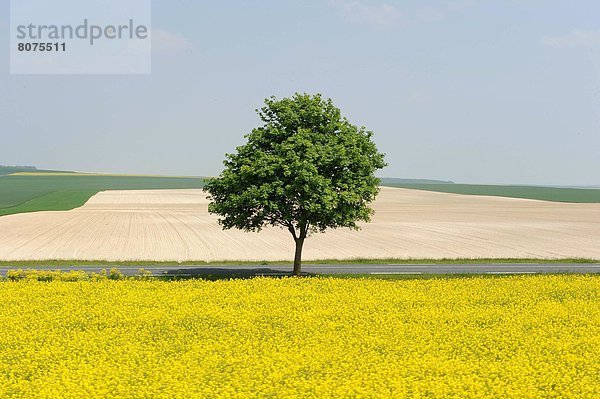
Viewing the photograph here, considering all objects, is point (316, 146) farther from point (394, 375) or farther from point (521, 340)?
point (394, 375)

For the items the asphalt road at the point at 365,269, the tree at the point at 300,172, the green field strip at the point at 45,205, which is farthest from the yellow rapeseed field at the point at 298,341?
the green field strip at the point at 45,205

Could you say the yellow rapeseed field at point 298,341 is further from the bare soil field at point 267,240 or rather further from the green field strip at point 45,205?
the green field strip at point 45,205

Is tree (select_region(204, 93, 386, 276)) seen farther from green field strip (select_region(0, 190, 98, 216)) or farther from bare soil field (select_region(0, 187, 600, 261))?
green field strip (select_region(0, 190, 98, 216))

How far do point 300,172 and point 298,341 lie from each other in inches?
829

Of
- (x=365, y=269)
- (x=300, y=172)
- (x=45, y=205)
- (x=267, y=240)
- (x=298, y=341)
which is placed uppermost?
(x=300, y=172)

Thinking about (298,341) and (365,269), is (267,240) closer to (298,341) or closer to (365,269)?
Answer: (365,269)

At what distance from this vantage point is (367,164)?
42.9m

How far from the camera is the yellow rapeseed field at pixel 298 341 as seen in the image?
15648 millimetres

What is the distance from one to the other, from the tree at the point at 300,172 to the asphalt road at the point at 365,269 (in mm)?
3684

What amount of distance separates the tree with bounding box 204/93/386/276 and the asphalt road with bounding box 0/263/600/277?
368 cm

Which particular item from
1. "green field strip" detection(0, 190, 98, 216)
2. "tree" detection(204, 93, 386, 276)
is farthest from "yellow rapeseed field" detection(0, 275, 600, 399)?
"green field strip" detection(0, 190, 98, 216)

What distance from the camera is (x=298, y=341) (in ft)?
64.4

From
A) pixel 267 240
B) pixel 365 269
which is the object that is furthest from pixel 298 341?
pixel 267 240

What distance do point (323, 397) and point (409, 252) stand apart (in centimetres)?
4416
